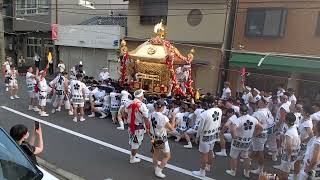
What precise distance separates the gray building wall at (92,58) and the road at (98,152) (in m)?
11.9

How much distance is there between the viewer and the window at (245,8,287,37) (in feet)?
57.0

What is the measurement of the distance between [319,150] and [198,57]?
14.8 meters

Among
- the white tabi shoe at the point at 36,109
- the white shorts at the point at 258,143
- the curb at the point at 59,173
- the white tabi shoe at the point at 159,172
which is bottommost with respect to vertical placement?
the white tabi shoe at the point at 36,109

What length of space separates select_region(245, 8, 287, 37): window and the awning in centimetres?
117

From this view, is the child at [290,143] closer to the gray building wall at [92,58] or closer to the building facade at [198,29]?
the building facade at [198,29]

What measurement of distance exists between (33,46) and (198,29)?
1831 cm

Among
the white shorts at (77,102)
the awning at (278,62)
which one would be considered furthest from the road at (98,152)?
the awning at (278,62)

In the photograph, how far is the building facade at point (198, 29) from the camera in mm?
19484

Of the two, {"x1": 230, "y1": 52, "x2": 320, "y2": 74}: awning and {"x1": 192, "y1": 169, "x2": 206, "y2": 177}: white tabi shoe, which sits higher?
{"x1": 230, "y1": 52, "x2": 320, "y2": 74}: awning

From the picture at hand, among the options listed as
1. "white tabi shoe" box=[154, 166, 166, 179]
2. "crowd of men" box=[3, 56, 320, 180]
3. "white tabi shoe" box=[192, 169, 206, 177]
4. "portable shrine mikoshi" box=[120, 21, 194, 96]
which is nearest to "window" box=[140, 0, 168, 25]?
"portable shrine mikoshi" box=[120, 21, 194, 96]

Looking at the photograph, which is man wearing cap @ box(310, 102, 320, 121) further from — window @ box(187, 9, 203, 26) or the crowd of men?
window @ box(187, 9, 203, 26)

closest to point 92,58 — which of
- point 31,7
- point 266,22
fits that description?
point 31,7

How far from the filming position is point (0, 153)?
13.7 feet

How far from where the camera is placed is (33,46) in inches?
1289
